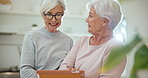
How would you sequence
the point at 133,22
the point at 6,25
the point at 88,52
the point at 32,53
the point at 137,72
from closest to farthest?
the point at 137,72 < the point at 88,52 < the point at 32,53 < the point at 6,25 < the point at 133,22

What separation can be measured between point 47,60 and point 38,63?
6 centimetres

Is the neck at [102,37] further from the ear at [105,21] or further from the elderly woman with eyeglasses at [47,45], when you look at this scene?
the elderly woman with eyeglasses at [47,45]

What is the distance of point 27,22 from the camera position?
4848 millimetres

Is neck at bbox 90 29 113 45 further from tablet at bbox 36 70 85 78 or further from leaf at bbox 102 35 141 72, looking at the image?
leaf at bbox 102 35 141 72

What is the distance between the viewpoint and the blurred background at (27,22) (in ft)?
15.4

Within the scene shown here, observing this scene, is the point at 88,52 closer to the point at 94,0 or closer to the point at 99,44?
the point at 99,44

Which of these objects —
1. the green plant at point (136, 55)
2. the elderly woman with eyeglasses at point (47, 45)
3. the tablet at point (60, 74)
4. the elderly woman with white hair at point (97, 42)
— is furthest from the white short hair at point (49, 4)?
the green plant at point (136, 55)

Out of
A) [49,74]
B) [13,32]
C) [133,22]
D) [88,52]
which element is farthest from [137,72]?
[133,22]

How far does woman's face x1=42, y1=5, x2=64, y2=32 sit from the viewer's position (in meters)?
2.02

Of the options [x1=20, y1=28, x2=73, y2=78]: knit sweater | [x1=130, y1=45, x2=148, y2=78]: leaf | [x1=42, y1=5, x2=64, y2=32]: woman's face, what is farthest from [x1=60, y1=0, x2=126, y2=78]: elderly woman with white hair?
[x1=130, y1=45, x2=148, y2=78]: leaf

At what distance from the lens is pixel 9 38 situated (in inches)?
190

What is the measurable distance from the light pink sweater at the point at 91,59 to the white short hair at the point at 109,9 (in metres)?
0.13

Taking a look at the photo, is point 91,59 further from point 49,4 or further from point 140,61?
point 140,61

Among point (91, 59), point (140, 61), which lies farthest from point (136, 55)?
point (91, 59)
